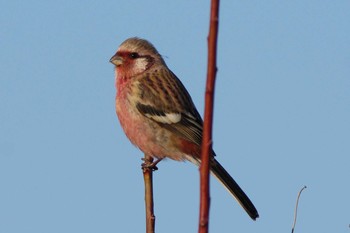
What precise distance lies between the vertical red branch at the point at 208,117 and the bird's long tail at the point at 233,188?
161 inches

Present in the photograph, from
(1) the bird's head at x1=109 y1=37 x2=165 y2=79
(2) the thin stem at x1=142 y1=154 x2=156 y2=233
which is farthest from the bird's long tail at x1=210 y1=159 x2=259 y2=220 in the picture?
(1) the bird's head at x1=109 y1=37 x2=165 y2=79

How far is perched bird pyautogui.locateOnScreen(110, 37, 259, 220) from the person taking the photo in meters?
8.78

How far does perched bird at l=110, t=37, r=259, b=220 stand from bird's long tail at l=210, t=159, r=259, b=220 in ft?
2.12

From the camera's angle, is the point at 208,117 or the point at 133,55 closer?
the point at 208,117

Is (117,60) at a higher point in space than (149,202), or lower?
higher

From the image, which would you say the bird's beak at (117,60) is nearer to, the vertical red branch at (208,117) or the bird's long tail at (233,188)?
the bird's long tail at (233,188)

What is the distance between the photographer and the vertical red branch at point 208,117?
2.54 metres

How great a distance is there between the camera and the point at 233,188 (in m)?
7.69

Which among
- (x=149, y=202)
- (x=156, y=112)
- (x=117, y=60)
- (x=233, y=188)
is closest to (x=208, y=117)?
(x=149, y=202)

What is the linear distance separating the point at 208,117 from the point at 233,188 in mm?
5207

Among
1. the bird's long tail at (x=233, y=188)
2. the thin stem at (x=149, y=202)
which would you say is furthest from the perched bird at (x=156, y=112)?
the thin stem at (x=149, y=202)

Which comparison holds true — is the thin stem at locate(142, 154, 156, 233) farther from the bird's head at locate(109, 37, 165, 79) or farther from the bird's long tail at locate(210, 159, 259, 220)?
the bird's head at locate(109, 37, 165, 79)

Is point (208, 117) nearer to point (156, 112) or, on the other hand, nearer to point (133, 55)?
point (156, 112)

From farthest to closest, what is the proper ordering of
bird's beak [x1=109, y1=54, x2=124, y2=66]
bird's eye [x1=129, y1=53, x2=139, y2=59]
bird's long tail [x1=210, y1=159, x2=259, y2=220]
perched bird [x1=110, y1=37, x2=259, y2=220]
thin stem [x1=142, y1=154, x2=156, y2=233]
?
bird's eye [x1=129, y1=53, x2=139, y2=59]
bird's beak [x1=109, y1=54, x2=124, y2=66]
perched bird [x1=110, y1=37, x2=259, y2=220]
bird's long tail [x1=210, y1=159, x2=259, y2=220]
thin stem [x1=142, y1=154, x2=156, y2=233]
